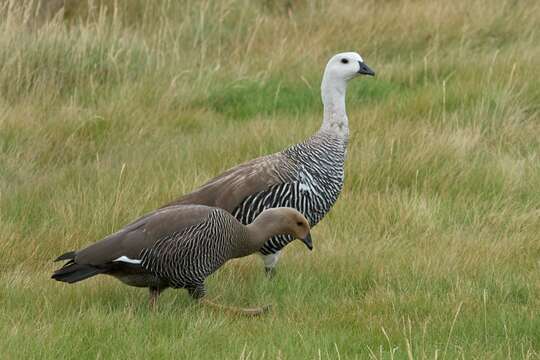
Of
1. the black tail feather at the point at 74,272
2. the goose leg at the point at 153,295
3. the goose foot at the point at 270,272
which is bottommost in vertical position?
the goose foot at the point at 270,272

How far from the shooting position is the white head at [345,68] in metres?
6.60

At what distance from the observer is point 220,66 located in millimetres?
9570

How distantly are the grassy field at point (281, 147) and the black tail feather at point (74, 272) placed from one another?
0.62 feet

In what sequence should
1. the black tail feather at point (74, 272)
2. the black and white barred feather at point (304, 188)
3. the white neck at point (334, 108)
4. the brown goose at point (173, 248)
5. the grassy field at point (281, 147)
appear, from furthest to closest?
the white neck at point (334, 108) < the black and white barred feather at point (304, 188) < the brown goose at point (173, 248) < the black tail feather at point (74, 272) < the grassy field at point (281, 147)

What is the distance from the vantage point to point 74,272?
5047 millimetres

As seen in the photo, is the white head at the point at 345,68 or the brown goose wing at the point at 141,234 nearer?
the brown goose wing at the point at 141,234

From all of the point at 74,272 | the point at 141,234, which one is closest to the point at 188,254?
the point at 141,234

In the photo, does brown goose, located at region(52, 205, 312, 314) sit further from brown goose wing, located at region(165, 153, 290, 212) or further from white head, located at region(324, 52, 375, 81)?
white head, located at region(324, 52, 375, 81)

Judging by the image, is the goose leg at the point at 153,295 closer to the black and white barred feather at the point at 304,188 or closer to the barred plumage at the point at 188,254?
the barred plumage at the point at 188,254

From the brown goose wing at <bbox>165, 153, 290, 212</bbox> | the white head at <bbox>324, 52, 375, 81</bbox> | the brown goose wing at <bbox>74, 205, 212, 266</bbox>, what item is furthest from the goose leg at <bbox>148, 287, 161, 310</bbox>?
the white head at <bbox>324, 52, 375, 81</bbox>

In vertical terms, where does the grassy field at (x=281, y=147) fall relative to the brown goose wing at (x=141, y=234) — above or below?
below

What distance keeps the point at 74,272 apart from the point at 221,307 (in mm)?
744

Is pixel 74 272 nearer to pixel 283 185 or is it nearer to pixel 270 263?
pixel 270 263

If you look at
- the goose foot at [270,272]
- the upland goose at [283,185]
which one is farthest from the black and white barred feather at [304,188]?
the goose foot at [270,272]
